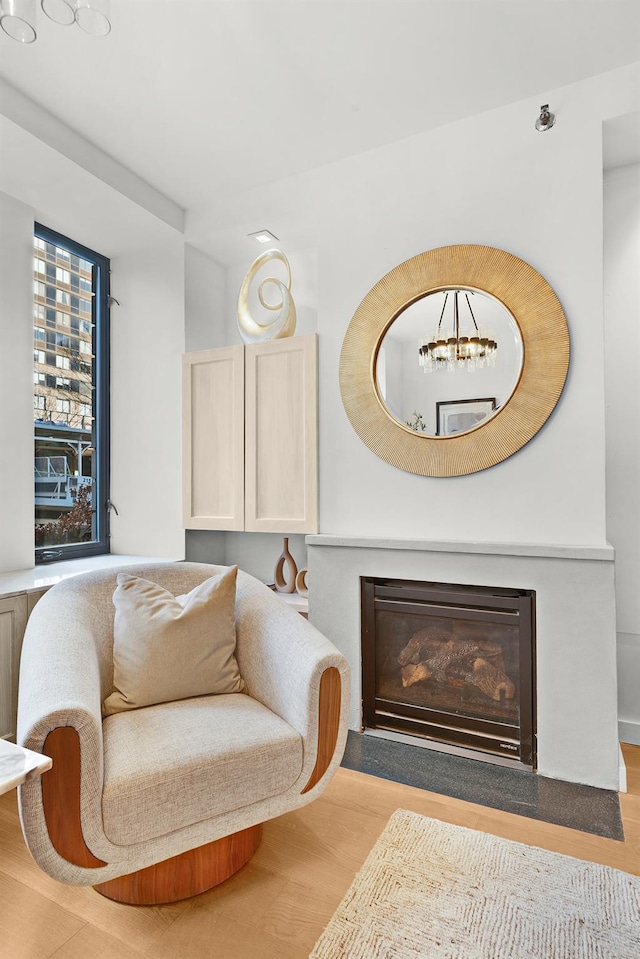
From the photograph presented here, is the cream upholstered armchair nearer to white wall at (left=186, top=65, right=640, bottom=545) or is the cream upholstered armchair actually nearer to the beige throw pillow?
the beige throw pillow

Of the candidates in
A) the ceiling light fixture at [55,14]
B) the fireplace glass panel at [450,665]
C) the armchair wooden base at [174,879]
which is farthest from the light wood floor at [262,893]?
the ceiling light fixture at [55,14]

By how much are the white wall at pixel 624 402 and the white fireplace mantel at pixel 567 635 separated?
0.42 meters

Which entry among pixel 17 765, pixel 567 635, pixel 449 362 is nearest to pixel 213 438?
pixel 449 362

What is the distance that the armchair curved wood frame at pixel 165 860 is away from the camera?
1.17 meters

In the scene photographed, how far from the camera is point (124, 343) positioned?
3.37m

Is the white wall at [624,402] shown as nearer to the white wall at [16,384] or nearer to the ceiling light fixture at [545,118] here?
the ceiling light fixture at [545,118]

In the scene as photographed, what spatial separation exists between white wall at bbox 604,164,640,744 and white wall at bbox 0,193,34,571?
2.79m

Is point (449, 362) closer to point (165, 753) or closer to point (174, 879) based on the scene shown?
point (165, 753)

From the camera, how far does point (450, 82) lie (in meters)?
2.20

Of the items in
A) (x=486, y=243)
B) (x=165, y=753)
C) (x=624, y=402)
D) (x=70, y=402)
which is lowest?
(x=165, y=753)

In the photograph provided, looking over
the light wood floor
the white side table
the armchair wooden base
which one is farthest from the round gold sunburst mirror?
the white side table

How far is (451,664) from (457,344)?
1.38m

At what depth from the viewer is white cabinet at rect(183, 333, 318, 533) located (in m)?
A: 2.71

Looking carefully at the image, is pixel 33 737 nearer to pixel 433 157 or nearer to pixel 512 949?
pixel 512 949
